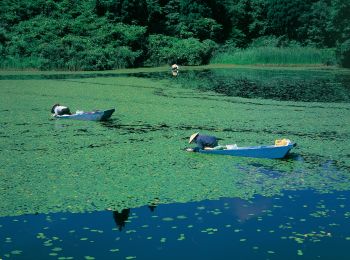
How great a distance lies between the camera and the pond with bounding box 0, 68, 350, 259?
204 inches

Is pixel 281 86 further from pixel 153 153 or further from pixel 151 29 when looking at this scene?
pixel 151 29

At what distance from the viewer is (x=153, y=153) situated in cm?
890

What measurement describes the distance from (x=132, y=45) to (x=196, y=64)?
4615mm

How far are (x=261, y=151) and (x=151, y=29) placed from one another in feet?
92.4

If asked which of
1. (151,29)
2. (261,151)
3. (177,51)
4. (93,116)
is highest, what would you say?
(151,29)

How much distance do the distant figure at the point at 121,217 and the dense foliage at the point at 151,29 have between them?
69.0 ft

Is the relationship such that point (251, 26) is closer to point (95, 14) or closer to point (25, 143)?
point (95, 14)

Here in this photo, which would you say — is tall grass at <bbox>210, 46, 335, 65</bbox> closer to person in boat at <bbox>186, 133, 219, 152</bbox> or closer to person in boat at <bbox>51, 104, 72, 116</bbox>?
person in boat at <bbox>51, 104, 72, 116</bbox>

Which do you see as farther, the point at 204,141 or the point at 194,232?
the point at 204,141

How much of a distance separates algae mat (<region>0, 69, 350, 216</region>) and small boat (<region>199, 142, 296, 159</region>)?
13 cm

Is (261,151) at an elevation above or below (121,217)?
above

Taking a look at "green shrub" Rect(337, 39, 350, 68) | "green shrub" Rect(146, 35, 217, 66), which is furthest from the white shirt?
"green shrub" Rect(337, 39, 350, 68)

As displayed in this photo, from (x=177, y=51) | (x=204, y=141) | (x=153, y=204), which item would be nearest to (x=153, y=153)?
(x=204, y=141)

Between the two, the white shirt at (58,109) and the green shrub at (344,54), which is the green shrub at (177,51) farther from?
the white shirt at (58,109)
